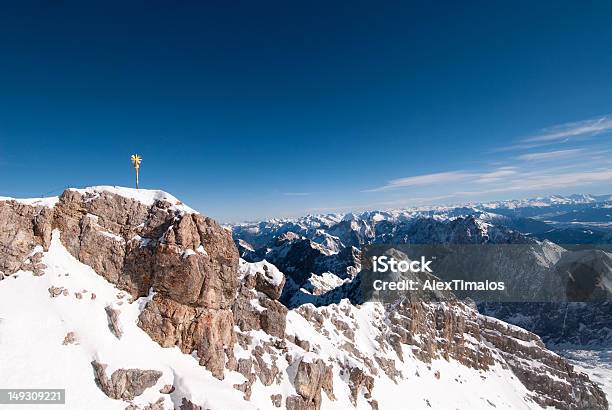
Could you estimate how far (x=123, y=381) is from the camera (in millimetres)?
36281

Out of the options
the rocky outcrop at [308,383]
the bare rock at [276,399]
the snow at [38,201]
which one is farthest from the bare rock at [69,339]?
the rocky outcrop at [308,383]

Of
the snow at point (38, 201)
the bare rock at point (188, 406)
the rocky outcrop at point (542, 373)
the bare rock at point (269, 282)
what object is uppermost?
the snow at point (38, 201)

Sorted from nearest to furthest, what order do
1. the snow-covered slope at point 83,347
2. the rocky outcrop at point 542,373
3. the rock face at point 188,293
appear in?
the snow-covered slope at point 83,347
the rock face at point 188,293
the rocky outcrop at point 542,373

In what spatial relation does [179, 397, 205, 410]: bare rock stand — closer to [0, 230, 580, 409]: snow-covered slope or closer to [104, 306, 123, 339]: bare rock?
[0, 230, 580, 409]: snow-covered slope

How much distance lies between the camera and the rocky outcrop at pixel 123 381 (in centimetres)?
3562

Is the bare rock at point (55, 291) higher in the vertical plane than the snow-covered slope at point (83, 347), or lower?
higher

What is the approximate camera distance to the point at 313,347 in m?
67.9

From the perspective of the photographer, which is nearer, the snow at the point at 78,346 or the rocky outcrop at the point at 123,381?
the snow at the point at 78,346

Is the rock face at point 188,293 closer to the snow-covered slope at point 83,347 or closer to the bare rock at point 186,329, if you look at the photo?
the bare rock at point 186,329

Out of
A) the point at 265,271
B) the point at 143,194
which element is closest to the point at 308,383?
the point at 265,271

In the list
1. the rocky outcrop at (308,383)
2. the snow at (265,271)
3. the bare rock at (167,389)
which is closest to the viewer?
the bare rock at (167,389)

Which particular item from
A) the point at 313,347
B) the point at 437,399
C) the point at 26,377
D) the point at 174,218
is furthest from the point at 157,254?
the point at 437,399

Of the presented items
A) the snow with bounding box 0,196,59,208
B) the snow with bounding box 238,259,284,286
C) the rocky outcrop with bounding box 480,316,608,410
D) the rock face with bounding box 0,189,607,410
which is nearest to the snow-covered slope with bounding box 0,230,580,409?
the rock face with bounding box 0,189,607,410

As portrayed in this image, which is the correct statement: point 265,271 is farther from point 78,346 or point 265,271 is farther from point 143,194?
point 78,346
